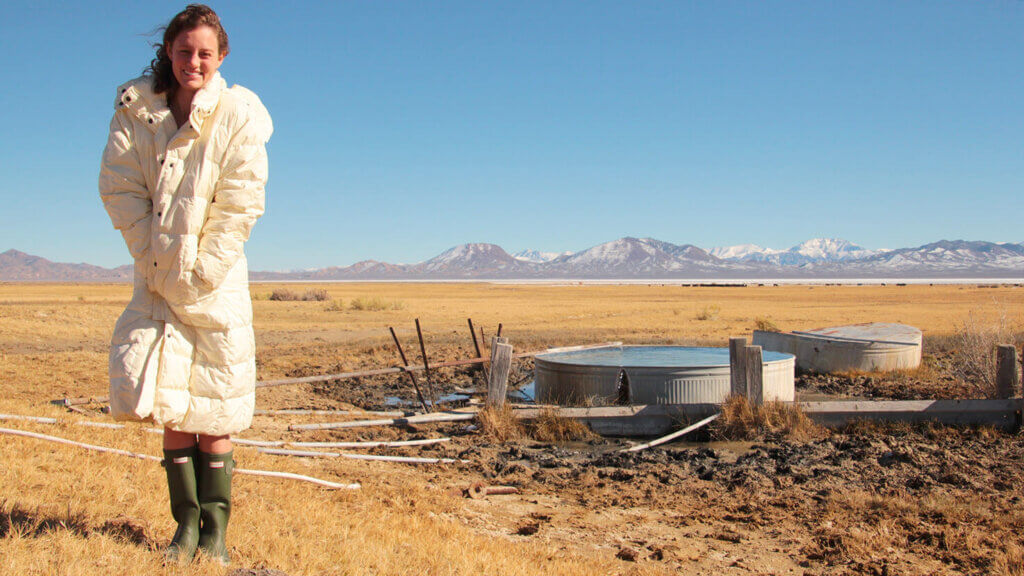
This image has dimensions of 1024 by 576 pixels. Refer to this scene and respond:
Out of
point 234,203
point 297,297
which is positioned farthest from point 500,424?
point 297,297

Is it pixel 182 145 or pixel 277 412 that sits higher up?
pixel 182 145

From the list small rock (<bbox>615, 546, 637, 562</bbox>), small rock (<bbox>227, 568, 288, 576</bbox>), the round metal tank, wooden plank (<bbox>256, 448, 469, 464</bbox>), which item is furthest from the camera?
the round metal tank

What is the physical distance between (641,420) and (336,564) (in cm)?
624

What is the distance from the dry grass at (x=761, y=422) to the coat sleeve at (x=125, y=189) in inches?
297

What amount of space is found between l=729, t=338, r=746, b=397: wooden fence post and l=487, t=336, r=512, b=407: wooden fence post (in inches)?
104

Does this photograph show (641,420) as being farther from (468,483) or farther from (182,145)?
(182,145)

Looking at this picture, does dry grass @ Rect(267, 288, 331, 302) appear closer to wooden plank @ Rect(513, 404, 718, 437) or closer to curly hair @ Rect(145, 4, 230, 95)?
wooden plank @ Rect(513, 404, 718, 437)

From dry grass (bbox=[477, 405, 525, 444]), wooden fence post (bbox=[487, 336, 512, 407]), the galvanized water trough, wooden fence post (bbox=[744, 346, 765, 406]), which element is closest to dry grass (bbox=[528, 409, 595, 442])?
dry grass (bbox=[477, 405, 525, 444])

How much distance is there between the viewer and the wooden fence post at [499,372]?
9711mm

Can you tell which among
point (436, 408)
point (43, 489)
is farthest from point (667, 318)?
point (43, 489)

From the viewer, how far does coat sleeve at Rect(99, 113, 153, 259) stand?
3275 mm

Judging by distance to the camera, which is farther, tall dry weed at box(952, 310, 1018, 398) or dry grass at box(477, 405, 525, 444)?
Result: tall dry weed at box(952, 310, 1018, 398)

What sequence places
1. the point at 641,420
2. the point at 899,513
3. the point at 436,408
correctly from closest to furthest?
the point at 899,513 < the point at 641,420 < the point at 436,408

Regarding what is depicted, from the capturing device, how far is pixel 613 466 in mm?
8250
